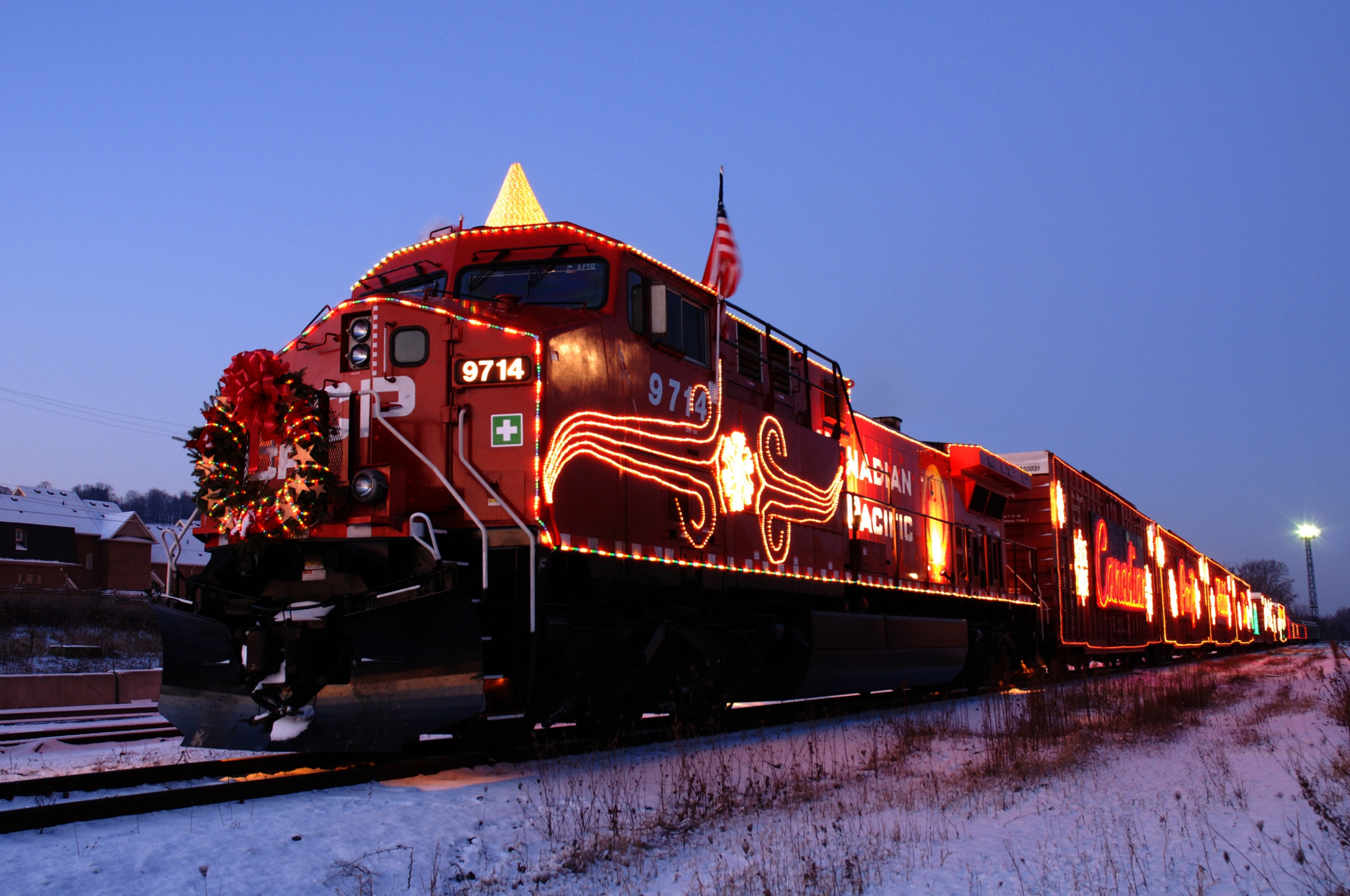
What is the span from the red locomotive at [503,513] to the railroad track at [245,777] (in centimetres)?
24

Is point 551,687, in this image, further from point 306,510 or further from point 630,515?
point 306,510

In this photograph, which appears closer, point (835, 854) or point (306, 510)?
point (835, 854)

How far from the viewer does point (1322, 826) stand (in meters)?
4.93

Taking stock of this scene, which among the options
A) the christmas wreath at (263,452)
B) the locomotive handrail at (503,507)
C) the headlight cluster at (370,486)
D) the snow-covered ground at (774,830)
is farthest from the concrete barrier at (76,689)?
the snow-covered ground at (774,830)

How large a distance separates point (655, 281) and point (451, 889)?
208 inches

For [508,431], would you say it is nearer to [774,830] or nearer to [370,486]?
[370,486]

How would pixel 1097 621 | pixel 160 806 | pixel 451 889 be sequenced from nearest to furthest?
pixel 451 889 → pixel 160 806 → pixel 1097 621

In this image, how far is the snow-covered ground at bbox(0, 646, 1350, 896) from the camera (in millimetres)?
4508

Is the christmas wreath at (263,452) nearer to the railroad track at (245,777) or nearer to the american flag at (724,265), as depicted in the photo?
the railroad track at (245,777)

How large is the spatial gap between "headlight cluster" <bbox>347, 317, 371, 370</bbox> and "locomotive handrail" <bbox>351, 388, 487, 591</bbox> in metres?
0.23

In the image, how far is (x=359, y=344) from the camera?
771 centimetres

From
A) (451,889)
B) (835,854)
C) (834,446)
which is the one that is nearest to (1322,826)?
(835,854)

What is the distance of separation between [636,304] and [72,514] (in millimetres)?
52830

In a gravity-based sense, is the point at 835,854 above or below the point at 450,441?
below
